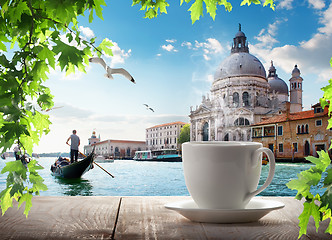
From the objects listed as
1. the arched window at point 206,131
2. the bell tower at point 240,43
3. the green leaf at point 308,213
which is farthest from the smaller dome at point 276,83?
the green leaf at point 308,213

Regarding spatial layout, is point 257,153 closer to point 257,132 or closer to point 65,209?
point 65,209

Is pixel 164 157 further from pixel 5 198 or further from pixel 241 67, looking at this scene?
pixel 5 198

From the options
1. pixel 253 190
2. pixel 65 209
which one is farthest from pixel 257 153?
pixel 65 209

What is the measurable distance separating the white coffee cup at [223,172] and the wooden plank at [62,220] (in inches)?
5.3

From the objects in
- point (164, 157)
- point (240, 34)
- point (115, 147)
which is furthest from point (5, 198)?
point (115, 147)

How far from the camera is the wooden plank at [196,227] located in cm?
39

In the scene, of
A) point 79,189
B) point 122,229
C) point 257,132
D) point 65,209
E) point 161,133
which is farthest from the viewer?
point 161,133

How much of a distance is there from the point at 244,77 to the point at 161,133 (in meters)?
12.0

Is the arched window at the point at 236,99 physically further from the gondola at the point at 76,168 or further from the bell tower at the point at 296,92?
the gondola at the point at 76,168

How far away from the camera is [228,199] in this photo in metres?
0.46

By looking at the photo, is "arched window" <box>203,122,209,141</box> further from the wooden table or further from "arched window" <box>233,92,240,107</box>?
the wooden table

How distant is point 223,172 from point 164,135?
34651mm

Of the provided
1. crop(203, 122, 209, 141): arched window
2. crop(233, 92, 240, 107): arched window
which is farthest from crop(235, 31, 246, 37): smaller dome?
crop(203, 122, 209, 141): arched window

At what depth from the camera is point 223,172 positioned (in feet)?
1.47
